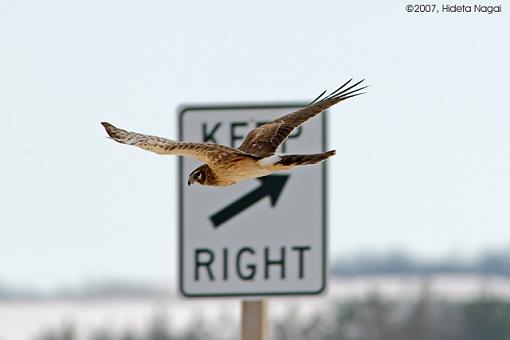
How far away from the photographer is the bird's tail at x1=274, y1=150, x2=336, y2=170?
4.06m

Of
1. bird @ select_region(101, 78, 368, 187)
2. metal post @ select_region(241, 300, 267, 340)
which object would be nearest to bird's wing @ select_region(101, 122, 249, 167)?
bird @ select_region(101, 78, 368, 187)

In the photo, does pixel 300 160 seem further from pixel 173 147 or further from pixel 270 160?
pixel 173 147

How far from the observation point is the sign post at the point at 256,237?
540 cm

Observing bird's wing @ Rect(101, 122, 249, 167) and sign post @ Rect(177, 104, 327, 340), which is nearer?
bird's wing @ Rect(101, 122, 249, 167)

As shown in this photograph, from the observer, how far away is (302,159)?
432 centimetres

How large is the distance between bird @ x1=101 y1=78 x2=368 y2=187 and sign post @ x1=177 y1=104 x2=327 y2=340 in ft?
1.66

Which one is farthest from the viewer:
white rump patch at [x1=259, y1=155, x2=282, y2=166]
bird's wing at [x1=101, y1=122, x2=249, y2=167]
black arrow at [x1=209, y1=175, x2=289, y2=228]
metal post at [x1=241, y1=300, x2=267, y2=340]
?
black arrow at [x1=209, y1=175, x2=289, y2=228]

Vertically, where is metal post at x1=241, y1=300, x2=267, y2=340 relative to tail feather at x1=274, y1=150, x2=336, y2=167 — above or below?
below

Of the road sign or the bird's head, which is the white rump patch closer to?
the bird's head

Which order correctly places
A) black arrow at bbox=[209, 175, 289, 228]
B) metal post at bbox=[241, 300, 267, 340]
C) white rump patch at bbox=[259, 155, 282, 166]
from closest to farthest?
white rump patch at bbox=[259, 155, 282, 166] → metal post at bbox=[241, 300, 267, 340] → black arrow at bbox=[209, 175, 289, 228]

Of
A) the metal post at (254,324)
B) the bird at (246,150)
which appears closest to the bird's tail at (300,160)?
the bird at (246,150)

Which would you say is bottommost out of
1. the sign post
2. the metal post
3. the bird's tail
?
the metal post

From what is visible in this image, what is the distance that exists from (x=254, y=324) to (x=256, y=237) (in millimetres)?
232

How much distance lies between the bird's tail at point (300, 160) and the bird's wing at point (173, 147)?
0.33 feet
